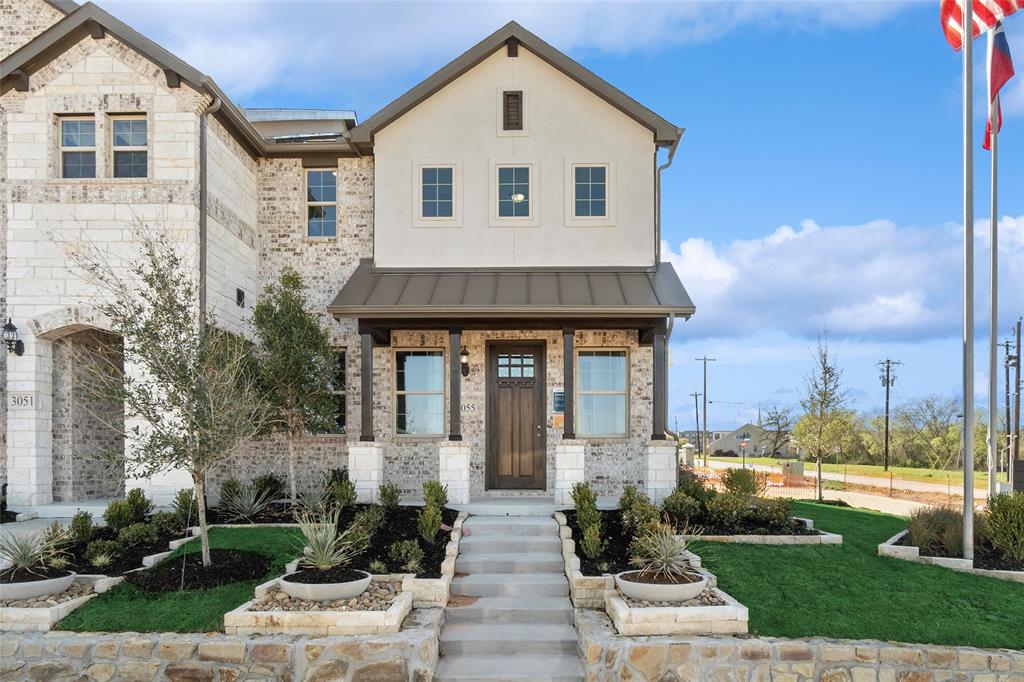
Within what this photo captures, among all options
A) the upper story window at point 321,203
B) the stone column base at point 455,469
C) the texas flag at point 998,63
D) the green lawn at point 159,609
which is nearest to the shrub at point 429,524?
the green lawn at point 159,609

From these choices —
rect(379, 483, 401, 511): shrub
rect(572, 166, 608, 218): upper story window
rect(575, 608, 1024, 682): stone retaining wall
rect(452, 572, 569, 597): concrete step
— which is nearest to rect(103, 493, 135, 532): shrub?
rect(379, 483, 401, 511): shrub

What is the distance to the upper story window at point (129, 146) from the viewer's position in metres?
12.9

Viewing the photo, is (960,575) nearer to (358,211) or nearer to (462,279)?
(462,279)

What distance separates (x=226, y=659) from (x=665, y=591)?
4286 millimetres

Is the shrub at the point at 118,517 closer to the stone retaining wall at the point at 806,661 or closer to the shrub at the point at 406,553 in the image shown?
the shrub at the point at 406,553

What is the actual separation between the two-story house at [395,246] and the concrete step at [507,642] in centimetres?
435

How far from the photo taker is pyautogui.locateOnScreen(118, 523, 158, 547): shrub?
32.1ft

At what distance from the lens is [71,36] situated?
41.9ft

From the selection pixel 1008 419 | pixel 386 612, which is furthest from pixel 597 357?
pixel 1008 419

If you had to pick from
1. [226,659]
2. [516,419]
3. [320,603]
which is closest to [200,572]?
Answer: [226,659]

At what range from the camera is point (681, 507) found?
1102 centimetres

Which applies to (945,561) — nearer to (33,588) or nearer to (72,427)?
(33,588)

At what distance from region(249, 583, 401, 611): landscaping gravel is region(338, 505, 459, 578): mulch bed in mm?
876

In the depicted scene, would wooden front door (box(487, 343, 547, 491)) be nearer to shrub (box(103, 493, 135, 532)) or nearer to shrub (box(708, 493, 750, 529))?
shrub (box(708, 493, 750, 529))
